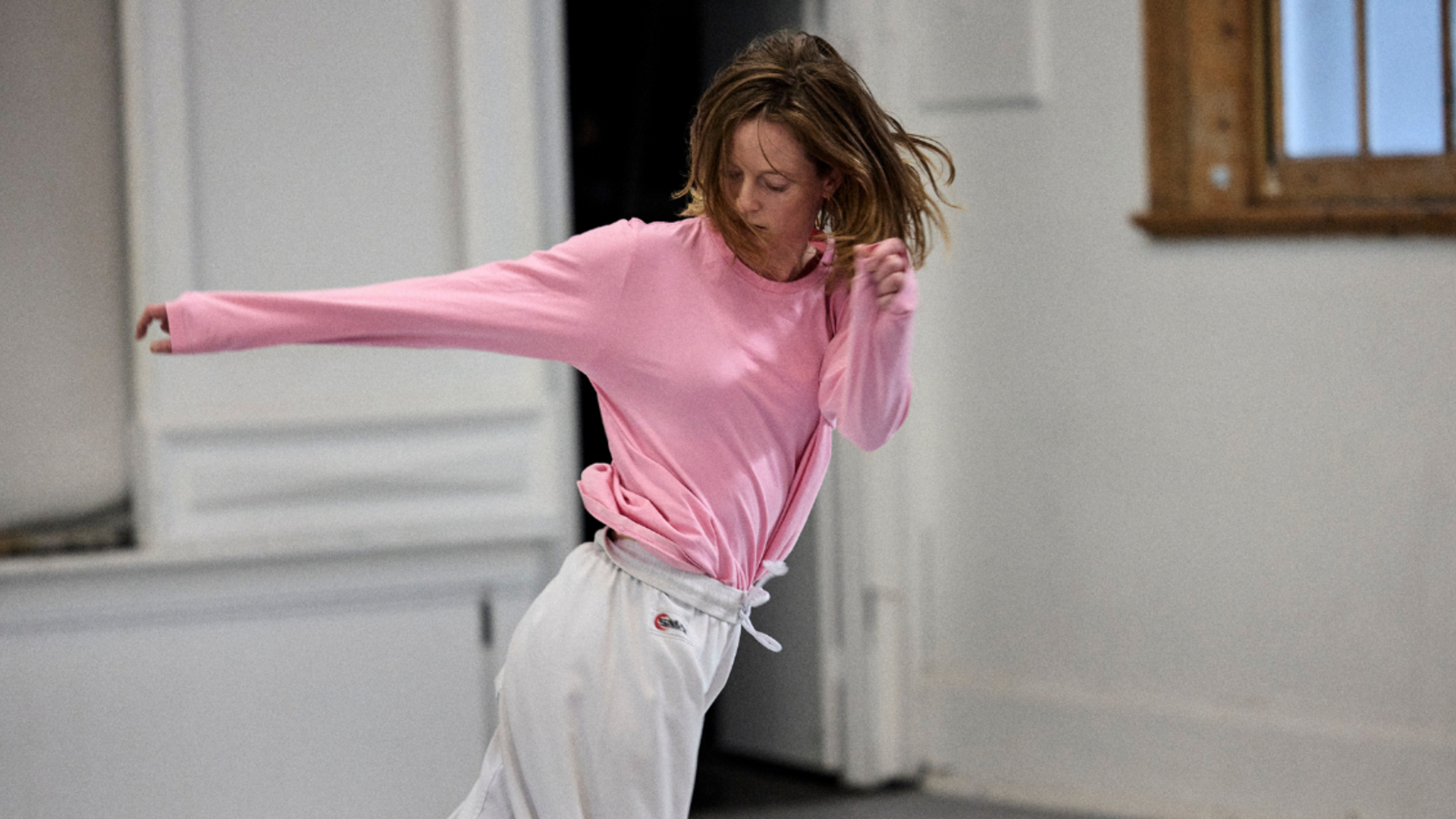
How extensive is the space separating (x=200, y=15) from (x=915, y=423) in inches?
66.6

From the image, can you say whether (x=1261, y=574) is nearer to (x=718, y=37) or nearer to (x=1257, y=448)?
(x=1257, y=448)

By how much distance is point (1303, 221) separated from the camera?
8.88 feet

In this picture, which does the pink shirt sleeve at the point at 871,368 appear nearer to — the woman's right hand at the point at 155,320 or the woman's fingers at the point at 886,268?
the woman's fingers at the point at 886,268

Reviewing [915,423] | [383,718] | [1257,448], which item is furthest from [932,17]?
[383,718]

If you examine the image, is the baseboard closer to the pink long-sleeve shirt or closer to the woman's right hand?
the pink long-sleeve shirt

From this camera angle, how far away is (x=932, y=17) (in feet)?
10.1

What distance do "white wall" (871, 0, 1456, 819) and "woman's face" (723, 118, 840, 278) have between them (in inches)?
69.1

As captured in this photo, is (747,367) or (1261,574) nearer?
(747,367)

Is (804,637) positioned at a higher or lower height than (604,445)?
lower

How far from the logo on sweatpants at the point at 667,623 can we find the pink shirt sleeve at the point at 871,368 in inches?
9.7

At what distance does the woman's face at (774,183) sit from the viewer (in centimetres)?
129

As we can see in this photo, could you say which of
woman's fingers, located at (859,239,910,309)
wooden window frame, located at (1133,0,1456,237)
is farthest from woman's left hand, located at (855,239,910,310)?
wooden window frame, located at (1133,0,1456,237)

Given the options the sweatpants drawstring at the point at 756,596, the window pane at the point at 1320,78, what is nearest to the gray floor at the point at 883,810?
the window pane at the point at 1320,78

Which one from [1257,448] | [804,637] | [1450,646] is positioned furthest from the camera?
[804,637]
